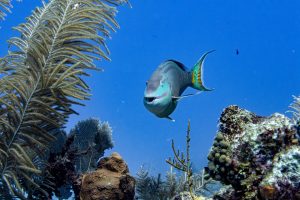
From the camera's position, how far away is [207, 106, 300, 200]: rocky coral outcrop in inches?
119

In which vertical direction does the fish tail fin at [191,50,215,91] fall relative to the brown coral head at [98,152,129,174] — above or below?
above

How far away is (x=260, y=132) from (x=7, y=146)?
2.87 metres

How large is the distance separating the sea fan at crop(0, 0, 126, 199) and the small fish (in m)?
1.07

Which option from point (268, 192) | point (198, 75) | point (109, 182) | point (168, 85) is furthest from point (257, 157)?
point (198, 75)

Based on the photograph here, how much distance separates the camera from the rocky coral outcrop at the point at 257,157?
9.88 ft

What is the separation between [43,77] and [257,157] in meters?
2.56

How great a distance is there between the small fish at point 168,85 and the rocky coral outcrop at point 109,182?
125cm

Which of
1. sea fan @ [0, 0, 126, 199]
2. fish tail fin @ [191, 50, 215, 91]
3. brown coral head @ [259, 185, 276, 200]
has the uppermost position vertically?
fish tail fin @ [191, 50, 215, 91]

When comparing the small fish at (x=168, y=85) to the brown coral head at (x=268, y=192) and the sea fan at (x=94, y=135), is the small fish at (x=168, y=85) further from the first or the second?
the sea fan at (x=94, y=135)

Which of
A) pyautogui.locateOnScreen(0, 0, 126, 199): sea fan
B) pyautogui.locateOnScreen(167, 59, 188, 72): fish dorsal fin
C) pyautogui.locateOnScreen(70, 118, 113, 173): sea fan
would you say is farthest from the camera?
pyautogui.locateOnScreen(70, 118, 113, 173): sea fan

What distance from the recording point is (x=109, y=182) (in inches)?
153

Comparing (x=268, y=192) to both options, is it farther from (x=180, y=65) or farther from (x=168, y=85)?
(x=180, y=65)

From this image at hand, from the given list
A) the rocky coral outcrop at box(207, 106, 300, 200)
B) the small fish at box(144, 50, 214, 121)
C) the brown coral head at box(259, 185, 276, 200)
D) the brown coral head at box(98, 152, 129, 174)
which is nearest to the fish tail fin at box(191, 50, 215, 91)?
the small fish at box(144, 50, 214, 121)

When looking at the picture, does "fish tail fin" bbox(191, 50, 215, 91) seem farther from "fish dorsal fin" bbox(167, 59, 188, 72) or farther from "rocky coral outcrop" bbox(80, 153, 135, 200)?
"rocky coral outcrop" bbox(80, 153, 135, 200)
